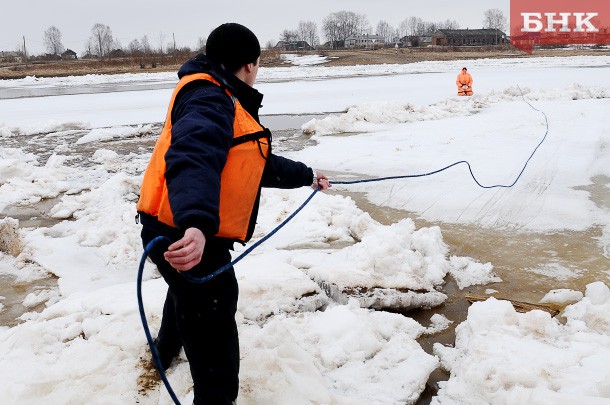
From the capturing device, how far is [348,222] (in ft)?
16.8

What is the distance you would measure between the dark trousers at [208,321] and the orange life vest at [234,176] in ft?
0.41

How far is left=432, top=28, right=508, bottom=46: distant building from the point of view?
87562 mm

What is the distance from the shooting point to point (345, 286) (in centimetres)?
359

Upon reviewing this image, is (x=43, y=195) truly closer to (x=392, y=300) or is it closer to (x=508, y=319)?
(x=392, y=300)

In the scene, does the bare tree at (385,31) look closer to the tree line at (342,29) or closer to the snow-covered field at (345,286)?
the tree line at (342,29)

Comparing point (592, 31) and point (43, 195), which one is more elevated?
point (592, 31)

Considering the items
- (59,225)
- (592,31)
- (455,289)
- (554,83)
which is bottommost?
(455,289)

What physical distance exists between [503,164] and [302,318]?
16.7 ft

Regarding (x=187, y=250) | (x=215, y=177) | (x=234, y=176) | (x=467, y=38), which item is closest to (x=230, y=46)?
(x=234, y=176)

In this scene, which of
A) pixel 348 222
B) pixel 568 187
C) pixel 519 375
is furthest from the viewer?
pixel 568 187

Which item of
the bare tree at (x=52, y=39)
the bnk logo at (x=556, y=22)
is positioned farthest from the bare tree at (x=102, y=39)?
the bnk logo at (x=556, y=22)

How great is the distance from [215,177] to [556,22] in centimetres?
7808

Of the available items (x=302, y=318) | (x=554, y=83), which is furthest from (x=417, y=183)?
(x=554, y=83)

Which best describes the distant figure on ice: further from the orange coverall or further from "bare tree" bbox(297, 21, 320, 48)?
"bare tree" bbox(297, 21, 320, 48)
